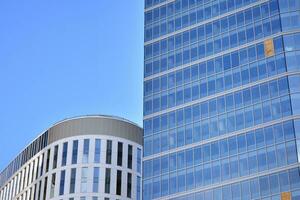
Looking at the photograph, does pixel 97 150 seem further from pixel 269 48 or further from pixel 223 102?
pixel 269 48

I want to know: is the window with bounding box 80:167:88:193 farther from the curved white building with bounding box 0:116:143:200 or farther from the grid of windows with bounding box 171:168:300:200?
the grid of windows with bounding box 171:168:300:200

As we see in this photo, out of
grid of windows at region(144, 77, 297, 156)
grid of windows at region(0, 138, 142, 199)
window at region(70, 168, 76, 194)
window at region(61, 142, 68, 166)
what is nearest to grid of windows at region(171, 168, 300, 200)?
grid of windows at region(144, 77, 297, 156)

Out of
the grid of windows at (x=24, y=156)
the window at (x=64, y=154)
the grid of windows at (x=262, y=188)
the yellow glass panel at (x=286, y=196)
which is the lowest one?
the yellow glass panel at (x=286, y=196)

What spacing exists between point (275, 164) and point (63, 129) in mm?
52812

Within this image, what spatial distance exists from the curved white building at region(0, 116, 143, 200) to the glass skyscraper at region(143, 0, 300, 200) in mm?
22362

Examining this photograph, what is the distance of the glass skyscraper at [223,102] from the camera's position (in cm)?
9269

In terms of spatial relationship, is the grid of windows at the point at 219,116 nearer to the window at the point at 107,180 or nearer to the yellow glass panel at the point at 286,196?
the yellow glass panel at the point at 286,196

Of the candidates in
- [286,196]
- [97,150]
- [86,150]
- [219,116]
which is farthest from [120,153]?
[286,196]

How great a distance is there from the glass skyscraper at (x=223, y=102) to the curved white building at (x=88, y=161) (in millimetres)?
22362

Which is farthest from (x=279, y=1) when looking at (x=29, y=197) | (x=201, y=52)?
(x=29, y=197)

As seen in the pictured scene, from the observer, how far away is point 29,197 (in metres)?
136

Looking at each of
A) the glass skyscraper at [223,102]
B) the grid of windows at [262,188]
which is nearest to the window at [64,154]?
the glass skyscraper at [223,102]

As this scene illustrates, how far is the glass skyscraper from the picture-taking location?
9269 centimetres

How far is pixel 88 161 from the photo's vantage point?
419 ft
